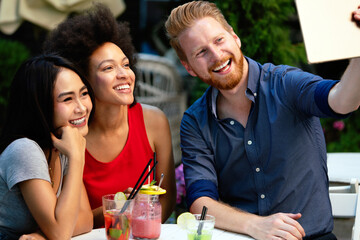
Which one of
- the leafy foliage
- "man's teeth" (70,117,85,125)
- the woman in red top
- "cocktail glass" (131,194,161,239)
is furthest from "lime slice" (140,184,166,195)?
the leafy foliage

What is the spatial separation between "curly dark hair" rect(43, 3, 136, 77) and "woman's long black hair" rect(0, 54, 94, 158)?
38 cm

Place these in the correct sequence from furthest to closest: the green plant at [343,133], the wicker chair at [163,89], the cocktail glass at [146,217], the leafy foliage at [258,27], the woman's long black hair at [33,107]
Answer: the wicker chair at [163,89] → the green plant at [343,133] → the leafy foliage at [258,27] → the woman's long black hair at [33,107] → the cocktail glass at [146,217]

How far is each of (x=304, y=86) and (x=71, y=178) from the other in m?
1.14

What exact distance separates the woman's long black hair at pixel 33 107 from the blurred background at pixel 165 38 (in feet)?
4.66

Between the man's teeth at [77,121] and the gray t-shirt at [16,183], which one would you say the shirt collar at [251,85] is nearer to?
the man's teeth at [77,121]

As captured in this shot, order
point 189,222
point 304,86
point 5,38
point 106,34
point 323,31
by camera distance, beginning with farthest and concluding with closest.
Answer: point 5,38
point 106,34
point 304,86
point 189,222
point 323,31

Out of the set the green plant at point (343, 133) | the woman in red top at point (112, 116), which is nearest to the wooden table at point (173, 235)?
the woman in red top at point (112, 116)

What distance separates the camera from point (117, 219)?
2.01 m

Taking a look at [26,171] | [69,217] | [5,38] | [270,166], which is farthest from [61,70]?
[5,38]

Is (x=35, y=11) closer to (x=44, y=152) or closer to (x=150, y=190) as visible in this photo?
(x=44, y=152)

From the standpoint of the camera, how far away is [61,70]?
2393 mm

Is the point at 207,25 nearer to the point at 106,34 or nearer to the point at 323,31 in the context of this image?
the point at 106,34

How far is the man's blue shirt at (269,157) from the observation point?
250cm

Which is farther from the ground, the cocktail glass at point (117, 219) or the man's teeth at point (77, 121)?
the man's teeth at point (77, 121)
